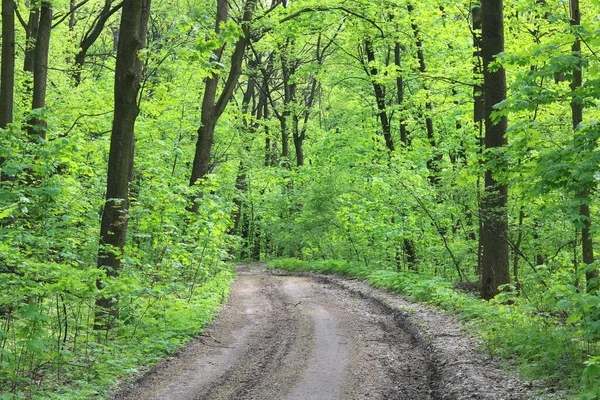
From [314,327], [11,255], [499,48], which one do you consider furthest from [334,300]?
[11,255]

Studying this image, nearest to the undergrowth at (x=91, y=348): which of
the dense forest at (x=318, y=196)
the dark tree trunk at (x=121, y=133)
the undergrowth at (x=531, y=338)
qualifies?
the dense forest at (x=318, y=196)

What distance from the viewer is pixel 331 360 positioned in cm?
838

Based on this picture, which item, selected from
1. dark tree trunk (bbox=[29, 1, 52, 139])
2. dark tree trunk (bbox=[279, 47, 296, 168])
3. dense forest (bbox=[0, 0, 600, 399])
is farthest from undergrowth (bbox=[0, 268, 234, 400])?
dark tree trunk (bbox=[279, 47, 296, 168])

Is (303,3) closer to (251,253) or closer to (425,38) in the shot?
(425,38)

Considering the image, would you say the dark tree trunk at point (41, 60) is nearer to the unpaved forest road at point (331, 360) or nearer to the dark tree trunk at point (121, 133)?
the dark tree trunk at point (121, 133)

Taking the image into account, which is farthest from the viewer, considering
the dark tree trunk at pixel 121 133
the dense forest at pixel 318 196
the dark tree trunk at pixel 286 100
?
the dark tree trunk at pixel 286 100

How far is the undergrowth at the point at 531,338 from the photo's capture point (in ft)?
19.4

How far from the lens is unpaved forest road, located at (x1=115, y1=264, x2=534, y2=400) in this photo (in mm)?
6887

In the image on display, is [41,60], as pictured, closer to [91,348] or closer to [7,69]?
[7,69]

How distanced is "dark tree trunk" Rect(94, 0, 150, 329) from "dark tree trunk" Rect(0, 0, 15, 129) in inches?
171

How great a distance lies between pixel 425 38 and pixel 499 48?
10.1m

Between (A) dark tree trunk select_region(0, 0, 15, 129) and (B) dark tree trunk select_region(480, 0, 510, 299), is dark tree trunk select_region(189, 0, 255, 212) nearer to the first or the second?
(A) dark tree trunk select_region(0, 0, 15, 129)

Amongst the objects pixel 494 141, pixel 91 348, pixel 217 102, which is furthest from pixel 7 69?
pixel 494 141

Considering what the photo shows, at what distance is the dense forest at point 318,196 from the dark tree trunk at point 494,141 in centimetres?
4
